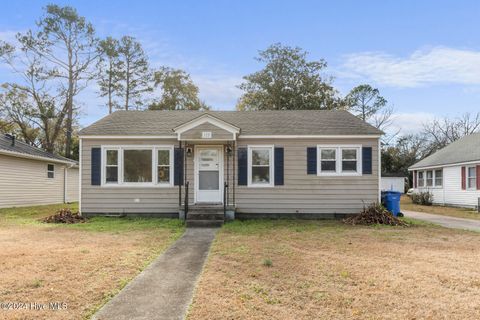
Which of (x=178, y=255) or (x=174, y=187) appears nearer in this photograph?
(x=178, y=255)

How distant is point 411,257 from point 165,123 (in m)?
9.55

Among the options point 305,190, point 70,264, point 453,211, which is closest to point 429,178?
point 453,211

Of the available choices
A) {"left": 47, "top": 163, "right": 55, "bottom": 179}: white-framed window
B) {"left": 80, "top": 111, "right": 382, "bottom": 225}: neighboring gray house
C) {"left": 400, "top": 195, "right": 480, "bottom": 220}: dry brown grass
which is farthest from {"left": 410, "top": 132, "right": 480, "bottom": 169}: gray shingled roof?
{"left": 47, "top": 163, "right": 55, "bottom": 179}: white-framed window

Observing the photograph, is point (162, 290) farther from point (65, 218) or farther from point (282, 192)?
point (65, 218)

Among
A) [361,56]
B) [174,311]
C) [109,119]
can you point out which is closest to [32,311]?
[174,311]

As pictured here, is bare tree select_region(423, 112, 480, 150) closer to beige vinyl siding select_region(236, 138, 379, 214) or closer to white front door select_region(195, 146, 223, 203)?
beige vinyl siding select_region(236, 138, 379, 214)

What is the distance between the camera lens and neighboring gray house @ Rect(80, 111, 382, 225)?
41.1ft

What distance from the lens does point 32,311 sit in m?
3.99

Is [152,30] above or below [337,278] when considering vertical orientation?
above

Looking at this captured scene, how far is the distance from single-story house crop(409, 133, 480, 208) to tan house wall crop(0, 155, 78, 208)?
867 inches

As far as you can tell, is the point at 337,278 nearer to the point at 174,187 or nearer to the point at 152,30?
the point at 174,187

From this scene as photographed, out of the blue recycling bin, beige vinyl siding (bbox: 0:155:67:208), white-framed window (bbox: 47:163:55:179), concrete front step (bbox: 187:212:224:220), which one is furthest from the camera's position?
white-framed window (bbox: 47:163:55:179)

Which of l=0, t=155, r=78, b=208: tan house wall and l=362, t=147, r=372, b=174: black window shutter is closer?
l=362, t=147, r=372, b=174: black window shutter

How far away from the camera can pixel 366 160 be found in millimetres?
12516
